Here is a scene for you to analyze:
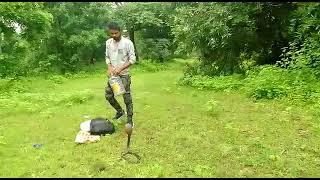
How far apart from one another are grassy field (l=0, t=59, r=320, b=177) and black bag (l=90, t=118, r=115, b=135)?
194mm

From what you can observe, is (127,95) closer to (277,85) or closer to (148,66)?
(277,85)

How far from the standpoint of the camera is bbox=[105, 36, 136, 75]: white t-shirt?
27.8 ft

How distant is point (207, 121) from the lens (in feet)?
33.0

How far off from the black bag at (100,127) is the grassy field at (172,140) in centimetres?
19

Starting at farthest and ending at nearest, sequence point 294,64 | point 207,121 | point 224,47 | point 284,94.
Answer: point 224,47 → point 294,64 → point 284,94 → point 207,121

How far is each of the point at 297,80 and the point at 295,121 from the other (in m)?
2.72

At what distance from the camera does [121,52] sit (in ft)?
28.0

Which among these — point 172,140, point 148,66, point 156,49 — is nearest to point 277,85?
point 172,140

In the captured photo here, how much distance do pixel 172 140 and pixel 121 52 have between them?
2089mm

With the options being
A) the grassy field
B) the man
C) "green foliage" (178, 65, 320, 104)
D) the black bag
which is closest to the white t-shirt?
the man

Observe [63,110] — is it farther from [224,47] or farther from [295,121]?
[224,47]

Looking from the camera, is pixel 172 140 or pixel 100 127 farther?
pixel 100 127

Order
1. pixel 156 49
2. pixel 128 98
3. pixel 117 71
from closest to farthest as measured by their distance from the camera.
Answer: pixel 128 98, pixel 117 71, pixel 156 49

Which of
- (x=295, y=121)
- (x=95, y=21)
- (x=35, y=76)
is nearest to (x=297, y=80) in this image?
(x=295, y=121)
